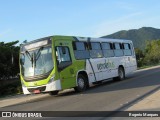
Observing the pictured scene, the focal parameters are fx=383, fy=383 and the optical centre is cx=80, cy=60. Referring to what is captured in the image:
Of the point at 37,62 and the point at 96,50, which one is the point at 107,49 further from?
the point at 37,62

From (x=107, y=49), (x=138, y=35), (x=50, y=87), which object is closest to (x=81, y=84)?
(x=50, y=87)

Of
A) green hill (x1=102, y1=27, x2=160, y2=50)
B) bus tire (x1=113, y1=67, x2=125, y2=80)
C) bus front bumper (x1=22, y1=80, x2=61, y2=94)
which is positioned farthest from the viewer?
green hill (x1=102, y1=27, x2=160, y2=50)

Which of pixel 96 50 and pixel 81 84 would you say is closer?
pixel 81 84

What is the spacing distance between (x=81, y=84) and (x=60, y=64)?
7.09 feet

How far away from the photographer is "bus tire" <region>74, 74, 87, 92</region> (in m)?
19.9

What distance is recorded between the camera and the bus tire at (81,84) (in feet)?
65.1

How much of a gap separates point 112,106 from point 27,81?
7187 mm

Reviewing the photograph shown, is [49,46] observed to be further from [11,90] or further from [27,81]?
[11,90]

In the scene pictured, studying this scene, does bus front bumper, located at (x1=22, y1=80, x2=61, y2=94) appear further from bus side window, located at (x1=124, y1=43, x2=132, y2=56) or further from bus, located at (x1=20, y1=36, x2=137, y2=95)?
bus side window, located at (x1=124, y1=43, x2=132, y2=56)

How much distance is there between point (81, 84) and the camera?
2009 centimetres

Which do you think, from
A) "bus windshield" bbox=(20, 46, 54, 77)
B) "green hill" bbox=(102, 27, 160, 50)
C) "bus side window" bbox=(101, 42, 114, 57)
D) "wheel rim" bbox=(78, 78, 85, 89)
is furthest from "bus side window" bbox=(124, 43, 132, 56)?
"green hill" bbox=(102, 27, 160, 50)

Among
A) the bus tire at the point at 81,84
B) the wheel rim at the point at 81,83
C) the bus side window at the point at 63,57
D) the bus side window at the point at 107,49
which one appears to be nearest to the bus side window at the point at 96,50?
the bus side window at the point at 107,49

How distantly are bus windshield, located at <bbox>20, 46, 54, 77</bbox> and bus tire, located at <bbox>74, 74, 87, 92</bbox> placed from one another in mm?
2218

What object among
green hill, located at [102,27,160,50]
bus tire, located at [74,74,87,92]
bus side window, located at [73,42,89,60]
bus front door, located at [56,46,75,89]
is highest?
green hill, located at [102,27,160,50]
